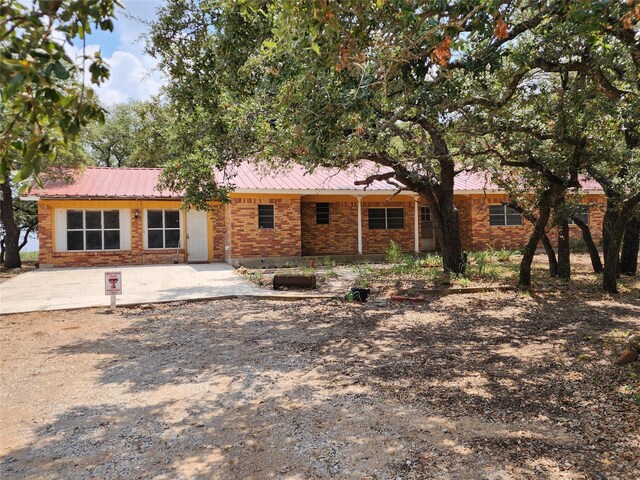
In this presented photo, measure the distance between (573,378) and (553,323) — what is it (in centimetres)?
297

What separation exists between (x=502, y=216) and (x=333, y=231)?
7.99m

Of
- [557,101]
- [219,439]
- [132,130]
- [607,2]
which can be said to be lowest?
[219,439]

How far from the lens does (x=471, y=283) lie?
11.0 metres

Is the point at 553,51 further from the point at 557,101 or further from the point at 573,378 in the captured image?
the point at 573,378

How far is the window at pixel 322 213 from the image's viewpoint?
1917cm

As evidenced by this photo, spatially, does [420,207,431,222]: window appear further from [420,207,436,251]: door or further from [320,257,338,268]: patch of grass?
[320,257,338,268]: patch of grass

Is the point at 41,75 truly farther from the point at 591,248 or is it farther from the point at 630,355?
the point at 591,248

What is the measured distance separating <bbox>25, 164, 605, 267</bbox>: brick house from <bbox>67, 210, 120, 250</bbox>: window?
0.12ft

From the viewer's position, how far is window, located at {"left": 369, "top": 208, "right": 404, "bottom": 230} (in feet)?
64.8

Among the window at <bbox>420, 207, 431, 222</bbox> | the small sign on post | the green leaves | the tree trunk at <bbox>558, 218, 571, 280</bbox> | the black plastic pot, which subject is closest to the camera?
the green leaves

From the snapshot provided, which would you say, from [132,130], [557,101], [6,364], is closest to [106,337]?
[6,364]

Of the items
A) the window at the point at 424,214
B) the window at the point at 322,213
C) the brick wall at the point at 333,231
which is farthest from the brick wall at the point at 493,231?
the window at the point at 322,213

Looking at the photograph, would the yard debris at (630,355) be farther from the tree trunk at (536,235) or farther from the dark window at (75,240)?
the dark window at (75,240)

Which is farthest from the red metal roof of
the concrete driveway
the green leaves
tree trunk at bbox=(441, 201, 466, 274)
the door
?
the green leaves
